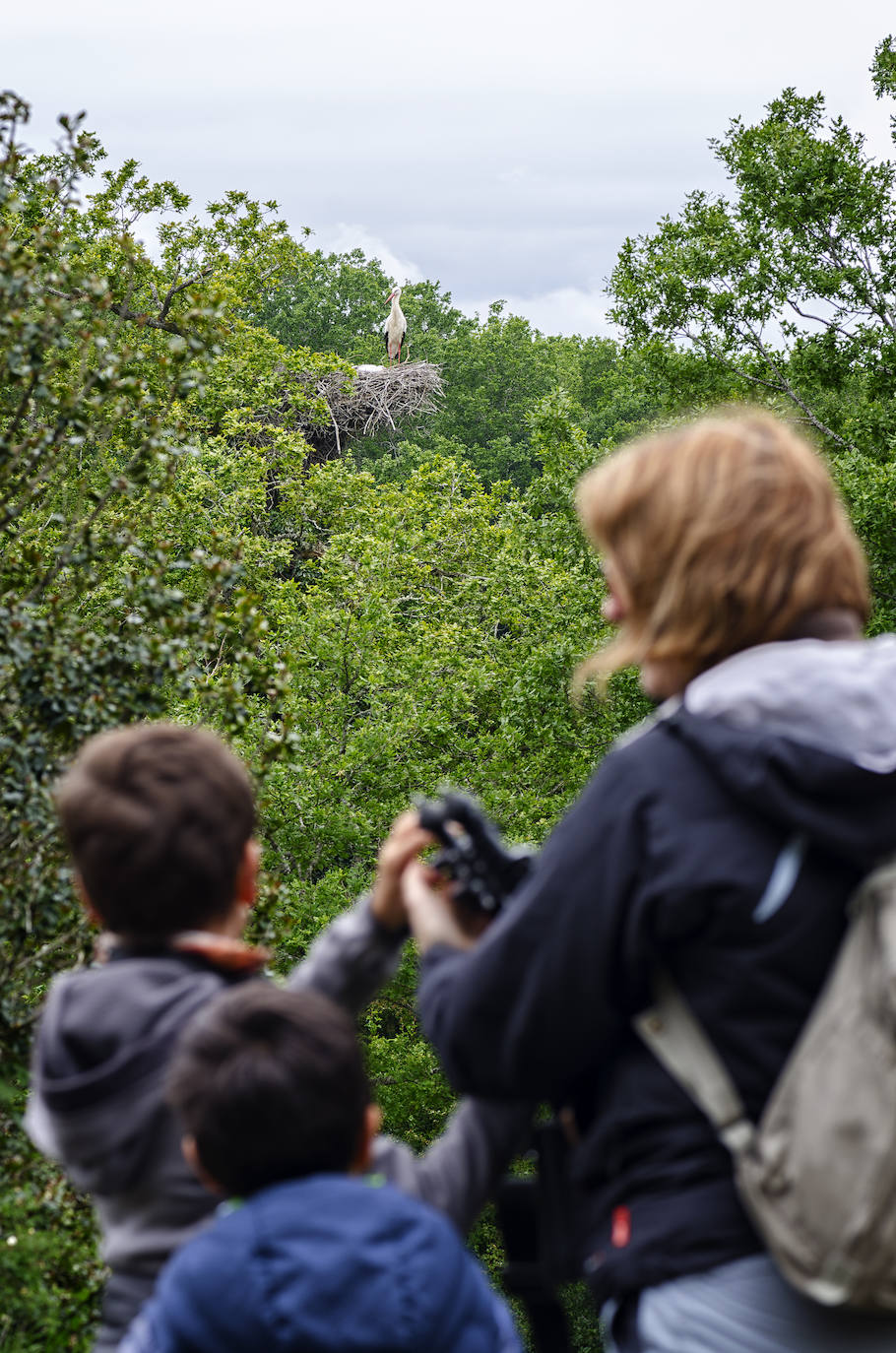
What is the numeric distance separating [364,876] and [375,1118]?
36.0ft

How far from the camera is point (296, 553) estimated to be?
20016mm

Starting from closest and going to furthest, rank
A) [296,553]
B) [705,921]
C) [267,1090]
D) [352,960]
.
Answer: [705,921] < [267,1090] < [352,960] < [296,553]

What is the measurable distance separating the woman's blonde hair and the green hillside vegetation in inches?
80.8

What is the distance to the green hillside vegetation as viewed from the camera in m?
3.29

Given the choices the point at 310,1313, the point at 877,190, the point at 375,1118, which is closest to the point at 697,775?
the point at 375,1118

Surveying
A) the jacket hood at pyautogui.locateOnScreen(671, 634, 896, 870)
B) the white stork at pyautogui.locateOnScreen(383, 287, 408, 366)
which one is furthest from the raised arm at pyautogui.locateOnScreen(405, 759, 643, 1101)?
the white stork at pyautogui.locateOnScreen(383, 287, 408, 366)

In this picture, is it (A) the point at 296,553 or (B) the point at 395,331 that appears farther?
(B) the point at 395,331

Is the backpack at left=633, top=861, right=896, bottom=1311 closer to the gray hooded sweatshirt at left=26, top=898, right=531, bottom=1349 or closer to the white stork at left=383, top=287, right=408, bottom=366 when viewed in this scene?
the gray hooded sweatshirt at left=26, top=898, right=531, bottom=1349

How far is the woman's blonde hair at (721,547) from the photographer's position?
55.0 inches

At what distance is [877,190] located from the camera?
45.0 feet

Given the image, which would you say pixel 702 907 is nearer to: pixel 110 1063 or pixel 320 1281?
pixel 320 1281

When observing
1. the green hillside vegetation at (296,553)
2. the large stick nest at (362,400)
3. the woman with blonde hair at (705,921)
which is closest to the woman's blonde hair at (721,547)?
the woman with blonde hair at (705,921)

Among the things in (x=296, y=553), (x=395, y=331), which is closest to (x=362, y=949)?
(x=296, y=553)

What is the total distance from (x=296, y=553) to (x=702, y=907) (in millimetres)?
19014
